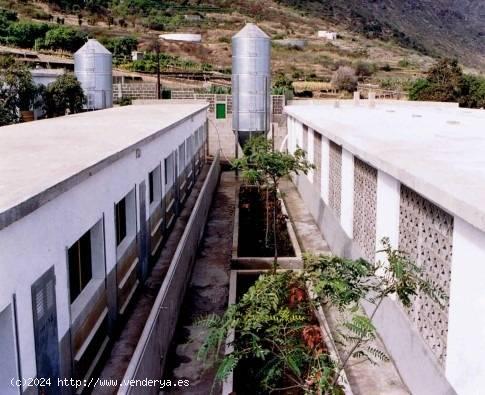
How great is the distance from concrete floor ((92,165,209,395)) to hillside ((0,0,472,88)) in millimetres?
43650

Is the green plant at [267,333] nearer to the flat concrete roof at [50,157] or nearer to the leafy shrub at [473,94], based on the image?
the flat concrete roof at [50,157]

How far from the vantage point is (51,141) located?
9430 mm

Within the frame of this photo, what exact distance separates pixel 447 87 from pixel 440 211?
37.2 m

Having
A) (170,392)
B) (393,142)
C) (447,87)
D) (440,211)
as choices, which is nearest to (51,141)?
(170,392)

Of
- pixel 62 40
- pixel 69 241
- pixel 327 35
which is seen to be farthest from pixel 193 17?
pixel 69 241

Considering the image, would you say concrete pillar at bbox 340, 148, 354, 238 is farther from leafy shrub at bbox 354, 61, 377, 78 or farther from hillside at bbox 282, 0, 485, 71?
hillside at bbox 282, 0, 485, 71

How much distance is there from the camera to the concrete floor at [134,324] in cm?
692

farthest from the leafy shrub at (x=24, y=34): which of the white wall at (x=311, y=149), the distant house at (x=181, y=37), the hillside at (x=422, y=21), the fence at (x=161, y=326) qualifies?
the hillside at (x=422, y=21)

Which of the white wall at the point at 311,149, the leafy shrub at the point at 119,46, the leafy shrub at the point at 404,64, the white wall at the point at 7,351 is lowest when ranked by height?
the white wall at the point at 7,351

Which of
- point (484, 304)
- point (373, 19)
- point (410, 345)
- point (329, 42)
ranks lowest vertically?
point (410, 345)

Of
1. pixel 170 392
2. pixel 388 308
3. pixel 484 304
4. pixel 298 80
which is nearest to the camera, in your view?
pixel 484 304

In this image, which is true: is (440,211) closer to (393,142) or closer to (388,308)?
(388,308)

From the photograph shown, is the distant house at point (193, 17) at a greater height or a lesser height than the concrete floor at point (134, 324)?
greater

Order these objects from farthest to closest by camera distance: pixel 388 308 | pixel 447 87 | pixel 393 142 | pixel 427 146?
1. pixel 447 87
2. pixel 393 142
3. pixel 427 146
4. pixel 388 308
